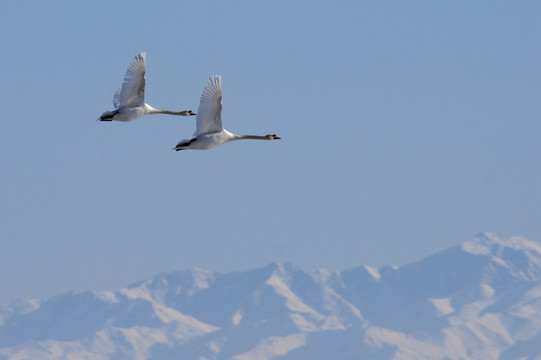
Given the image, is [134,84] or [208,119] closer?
[208,119]

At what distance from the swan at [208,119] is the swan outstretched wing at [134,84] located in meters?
6.12

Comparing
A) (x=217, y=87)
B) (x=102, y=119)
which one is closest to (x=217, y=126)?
(x=217, y=87)

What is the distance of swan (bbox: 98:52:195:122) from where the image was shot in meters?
99.3

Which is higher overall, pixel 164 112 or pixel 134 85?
pixel 134 85

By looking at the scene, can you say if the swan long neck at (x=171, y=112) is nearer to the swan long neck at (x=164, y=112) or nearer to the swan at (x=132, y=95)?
the swan long neck at (x=164, y=112)

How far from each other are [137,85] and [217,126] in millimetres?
7769

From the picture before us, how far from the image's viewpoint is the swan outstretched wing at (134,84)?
99312mm

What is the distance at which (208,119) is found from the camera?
95812 mm

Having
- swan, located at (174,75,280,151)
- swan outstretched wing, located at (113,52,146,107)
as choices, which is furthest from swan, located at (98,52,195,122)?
swan, located at (174,75,280,151)

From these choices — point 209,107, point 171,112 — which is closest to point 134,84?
point 209,107

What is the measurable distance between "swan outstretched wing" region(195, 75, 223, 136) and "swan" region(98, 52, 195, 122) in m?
6.28

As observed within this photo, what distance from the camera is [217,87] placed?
95.4 m

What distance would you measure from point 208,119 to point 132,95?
724 cm

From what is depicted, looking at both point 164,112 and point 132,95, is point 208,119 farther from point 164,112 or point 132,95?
point 164,112
